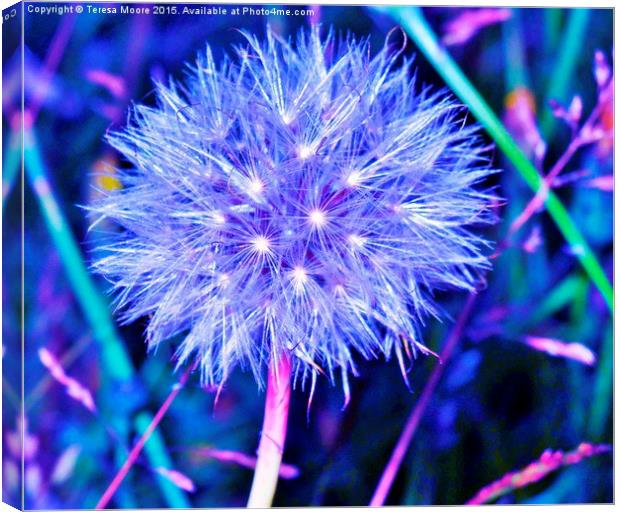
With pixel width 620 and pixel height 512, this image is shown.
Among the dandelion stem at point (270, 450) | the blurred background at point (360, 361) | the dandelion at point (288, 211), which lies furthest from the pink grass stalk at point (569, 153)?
the dandelion stem at point (270, 450)

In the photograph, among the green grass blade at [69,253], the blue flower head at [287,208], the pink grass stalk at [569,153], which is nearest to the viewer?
the blue flower head at [287,208]

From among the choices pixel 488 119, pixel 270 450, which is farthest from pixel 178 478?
pixel 488 119

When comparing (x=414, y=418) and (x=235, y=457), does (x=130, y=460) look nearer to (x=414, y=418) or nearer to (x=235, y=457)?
(x=235, y=457)

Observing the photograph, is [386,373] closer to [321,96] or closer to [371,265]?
[371,265]

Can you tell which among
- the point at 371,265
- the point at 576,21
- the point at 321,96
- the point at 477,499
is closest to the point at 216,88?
the point at 321,96

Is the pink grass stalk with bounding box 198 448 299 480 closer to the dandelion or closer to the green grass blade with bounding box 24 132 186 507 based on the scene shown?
the dandelion

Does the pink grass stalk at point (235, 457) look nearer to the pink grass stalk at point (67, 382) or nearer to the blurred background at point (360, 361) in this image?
the blurred background at point (360, 361)
